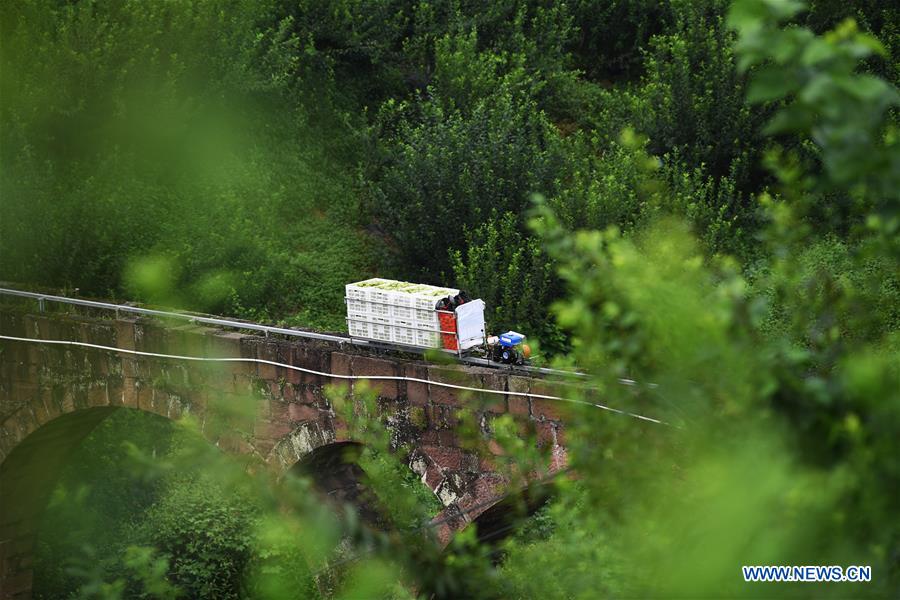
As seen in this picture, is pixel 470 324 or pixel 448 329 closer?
pixel 448 329

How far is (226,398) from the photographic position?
13891mm

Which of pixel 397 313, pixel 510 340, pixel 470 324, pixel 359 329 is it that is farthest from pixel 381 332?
pixel 510 340

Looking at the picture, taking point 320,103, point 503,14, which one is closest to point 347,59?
point 320,103

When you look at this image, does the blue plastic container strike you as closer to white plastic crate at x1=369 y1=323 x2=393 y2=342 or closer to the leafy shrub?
white plastic crate at x1=369 y1=323 x2=393 y2=342

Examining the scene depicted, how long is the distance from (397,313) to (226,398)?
2607mm

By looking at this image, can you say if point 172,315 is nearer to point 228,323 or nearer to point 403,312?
point 228,323

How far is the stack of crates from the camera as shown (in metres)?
13.0

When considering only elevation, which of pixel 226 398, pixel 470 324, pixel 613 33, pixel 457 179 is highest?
pixel 613 33

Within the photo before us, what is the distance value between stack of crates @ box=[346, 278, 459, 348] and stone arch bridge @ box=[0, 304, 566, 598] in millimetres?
437

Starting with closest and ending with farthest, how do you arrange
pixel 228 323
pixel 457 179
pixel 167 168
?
1. pixel 228 323
2. pixel 457 179
3. pixel 167 168

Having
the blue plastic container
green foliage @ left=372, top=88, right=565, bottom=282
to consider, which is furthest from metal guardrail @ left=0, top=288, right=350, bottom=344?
green foliage @ left=372, top=88, right=565, bottom=282

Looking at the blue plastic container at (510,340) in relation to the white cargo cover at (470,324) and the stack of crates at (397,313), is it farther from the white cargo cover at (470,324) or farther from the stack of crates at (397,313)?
the stack of crates at (397,313)

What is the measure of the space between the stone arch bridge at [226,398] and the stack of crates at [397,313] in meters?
0.44

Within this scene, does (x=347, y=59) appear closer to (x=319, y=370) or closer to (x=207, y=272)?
(x=207, y=272)
